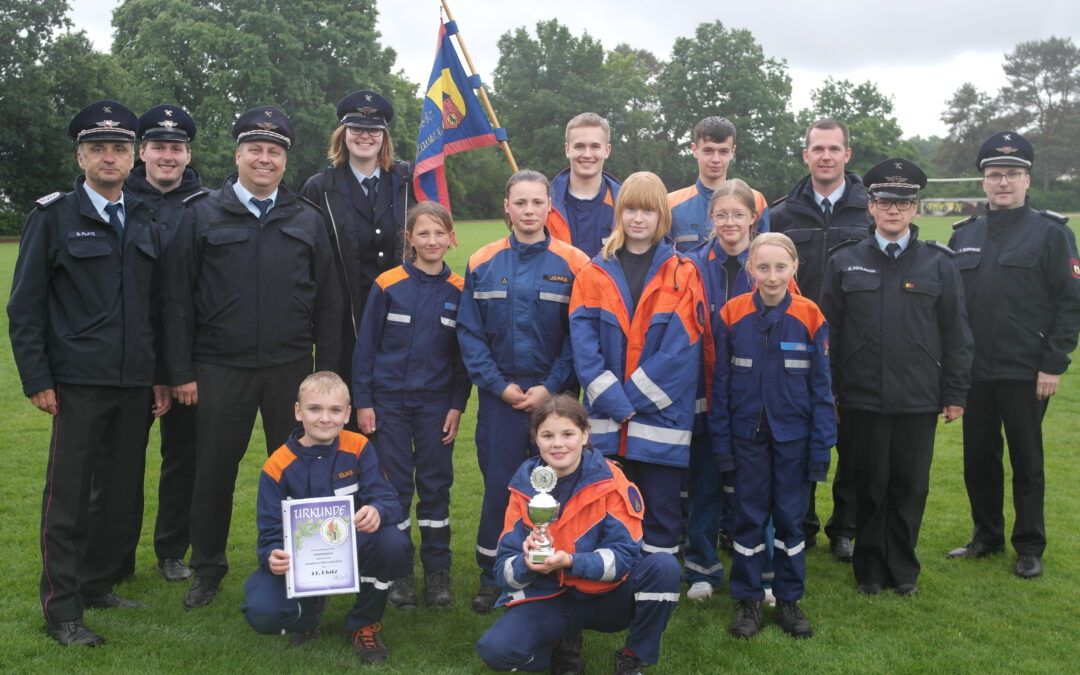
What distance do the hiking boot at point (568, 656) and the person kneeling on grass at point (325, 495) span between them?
0.83m

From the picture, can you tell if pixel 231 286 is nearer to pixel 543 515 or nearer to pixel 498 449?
pixel 498 449

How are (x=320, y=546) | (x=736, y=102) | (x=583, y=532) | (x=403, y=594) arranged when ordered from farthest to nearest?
(x=736, y=102) → (x=403, y=594) → (x=320, y=546) → (x=583, y=532)

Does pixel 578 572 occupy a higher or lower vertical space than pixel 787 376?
lower

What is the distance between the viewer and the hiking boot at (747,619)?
484 cm

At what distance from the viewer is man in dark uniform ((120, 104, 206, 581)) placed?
556 cm

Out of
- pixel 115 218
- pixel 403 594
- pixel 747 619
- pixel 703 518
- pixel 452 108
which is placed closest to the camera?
pixel 115 218

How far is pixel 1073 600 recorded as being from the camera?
5363mm

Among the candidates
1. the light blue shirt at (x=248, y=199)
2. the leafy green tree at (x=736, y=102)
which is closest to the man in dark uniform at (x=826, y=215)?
the light blue shirt at (x=248, y=199)

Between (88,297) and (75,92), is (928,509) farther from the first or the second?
(75,92)

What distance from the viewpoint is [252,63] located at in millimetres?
44969

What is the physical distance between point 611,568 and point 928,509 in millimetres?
4188

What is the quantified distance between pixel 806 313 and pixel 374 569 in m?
2.55

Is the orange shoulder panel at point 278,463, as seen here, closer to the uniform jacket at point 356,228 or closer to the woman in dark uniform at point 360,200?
the woman in dark uniform at point 360,200

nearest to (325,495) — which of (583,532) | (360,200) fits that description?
(583,532)
